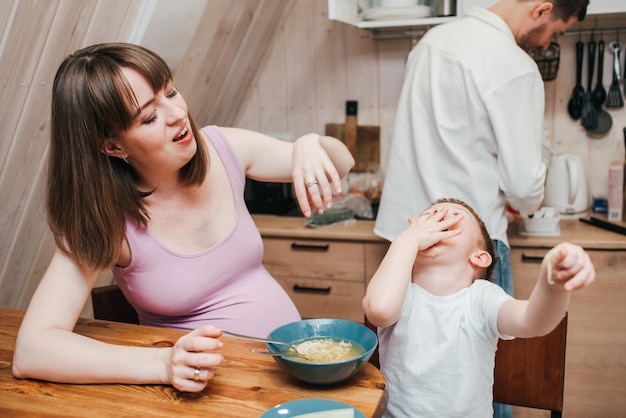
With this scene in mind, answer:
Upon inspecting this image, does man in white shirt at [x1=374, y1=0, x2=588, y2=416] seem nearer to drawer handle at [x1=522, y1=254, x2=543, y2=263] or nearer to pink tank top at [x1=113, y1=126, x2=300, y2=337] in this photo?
drawer handle at [x1=522, y1=254, x2=543, y2=263]

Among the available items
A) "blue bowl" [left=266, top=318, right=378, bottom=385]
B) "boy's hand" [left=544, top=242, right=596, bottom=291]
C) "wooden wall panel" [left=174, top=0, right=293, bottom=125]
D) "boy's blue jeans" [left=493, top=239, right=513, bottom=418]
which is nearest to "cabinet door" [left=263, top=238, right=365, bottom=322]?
"boy's blue jeans" [left=493, top=239, right=513, bottom=418]

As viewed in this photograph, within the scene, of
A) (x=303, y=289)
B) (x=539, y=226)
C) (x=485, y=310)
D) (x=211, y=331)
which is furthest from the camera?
(x=303, y=289)

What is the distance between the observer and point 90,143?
52.1 inches

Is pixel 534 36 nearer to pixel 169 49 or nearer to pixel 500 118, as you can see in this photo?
pixel 500 118

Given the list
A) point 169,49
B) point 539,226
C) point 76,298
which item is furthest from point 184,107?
point 539,226

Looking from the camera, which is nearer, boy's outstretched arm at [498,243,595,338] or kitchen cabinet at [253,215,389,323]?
boy's outstretched arm at [498,243,595,338]

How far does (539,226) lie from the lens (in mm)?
2441

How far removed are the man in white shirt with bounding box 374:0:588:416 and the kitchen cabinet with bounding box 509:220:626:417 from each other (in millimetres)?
241

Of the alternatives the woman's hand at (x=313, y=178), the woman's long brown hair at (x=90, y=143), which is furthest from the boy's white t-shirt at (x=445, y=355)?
the woman's long brown hair at (x=90, y=143)

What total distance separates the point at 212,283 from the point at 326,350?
36 centimetres

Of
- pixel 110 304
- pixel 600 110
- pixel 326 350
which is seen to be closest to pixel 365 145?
pixel 600 110

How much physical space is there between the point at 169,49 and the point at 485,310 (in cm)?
149

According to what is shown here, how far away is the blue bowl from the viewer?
1.10 metres

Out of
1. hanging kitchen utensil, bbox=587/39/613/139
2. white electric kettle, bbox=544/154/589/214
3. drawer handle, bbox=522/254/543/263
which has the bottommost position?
drawer handle, bbox=522/254/543/263
